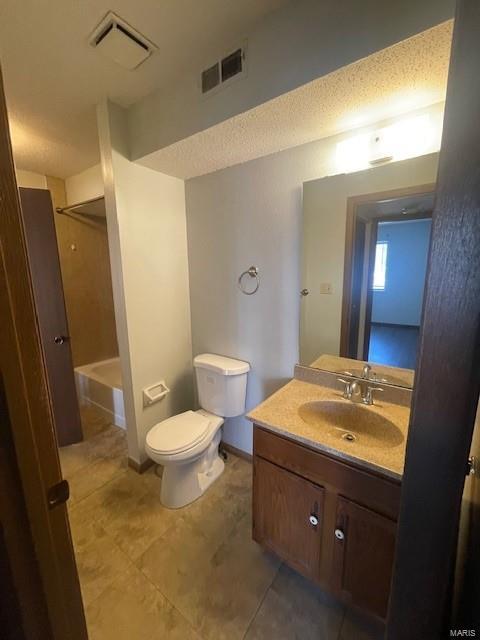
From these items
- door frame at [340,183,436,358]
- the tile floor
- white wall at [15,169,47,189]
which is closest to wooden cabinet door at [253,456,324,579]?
the tile floor

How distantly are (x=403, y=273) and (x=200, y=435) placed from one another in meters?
1.49

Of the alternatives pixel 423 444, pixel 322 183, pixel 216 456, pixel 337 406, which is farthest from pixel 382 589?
pixel 322 183

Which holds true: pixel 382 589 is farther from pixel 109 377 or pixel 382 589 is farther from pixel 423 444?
pixel 109 377

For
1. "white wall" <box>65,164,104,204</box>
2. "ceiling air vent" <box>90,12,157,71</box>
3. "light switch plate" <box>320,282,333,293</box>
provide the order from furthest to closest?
"white wall" <box>65,164,104,204</box>, "light switch plate" <box>320,282,333,293</box>, "ceiling air vent" <box>90,12,157,71</box>

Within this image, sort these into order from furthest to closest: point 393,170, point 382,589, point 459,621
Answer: point 393,170, point 382,589, point 459,621

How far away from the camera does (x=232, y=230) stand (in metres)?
1.84

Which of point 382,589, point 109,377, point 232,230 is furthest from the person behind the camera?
point 109,377

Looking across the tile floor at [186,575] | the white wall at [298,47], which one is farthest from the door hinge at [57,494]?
the white wall at [298,47]

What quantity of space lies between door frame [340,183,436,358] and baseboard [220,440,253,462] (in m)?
1.18

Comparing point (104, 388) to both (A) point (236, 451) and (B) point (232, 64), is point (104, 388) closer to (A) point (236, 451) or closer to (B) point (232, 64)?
(A) point (236, 451)

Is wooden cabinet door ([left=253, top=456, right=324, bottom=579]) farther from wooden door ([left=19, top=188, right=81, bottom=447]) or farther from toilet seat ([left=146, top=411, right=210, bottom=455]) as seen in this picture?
wooden door ([left=19, top=188, right=81, bottom=447])

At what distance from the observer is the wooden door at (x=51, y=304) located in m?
2.02

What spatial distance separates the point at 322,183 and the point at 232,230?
0.64 metres

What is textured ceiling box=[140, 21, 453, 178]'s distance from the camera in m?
0.90
